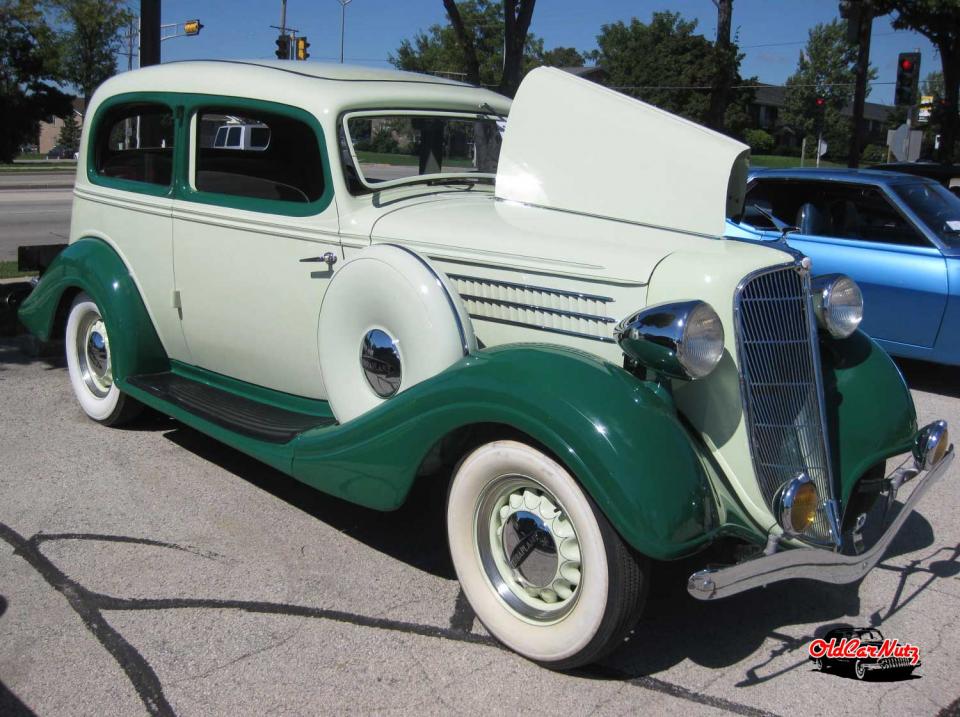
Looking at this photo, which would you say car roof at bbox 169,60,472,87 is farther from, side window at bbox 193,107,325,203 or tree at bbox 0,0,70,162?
tree at bbox 0,0,70,162

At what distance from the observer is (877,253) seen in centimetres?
673

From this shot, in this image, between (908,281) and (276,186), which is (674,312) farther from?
(908,281)

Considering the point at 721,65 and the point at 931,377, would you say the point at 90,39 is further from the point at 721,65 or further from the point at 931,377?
the point at 931,377

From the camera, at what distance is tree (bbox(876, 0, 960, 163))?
750 inches

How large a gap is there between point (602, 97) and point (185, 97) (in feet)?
7.07

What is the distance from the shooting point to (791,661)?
3016 mm

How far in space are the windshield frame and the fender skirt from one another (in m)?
1.82

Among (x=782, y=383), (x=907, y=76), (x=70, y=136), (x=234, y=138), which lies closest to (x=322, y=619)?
(x=782, y=383)

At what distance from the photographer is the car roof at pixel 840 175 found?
7000 millimetres

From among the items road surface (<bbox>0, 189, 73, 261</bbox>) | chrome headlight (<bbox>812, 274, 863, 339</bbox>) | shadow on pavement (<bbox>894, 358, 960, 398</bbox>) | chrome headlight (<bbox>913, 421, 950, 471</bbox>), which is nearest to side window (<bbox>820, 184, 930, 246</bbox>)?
shadow on pavement (<bbox>894, 358, 960, 398</bbox>)

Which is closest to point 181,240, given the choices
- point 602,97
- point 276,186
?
point 276,186

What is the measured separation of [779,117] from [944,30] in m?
58.4

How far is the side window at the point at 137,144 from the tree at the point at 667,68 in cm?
5381

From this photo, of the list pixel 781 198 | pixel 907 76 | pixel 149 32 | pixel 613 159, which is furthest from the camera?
pixel 907 76
